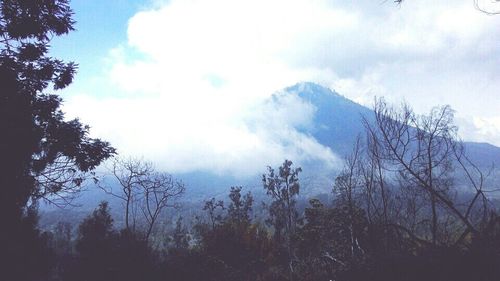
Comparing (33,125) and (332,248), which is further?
(332,248)

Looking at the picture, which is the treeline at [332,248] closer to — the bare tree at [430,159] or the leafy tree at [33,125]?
the bare tree at [430,159]

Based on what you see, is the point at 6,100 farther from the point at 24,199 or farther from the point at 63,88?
the point at 24,199

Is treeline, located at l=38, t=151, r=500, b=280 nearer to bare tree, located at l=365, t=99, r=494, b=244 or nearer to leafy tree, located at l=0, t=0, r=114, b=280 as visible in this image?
bare tree, located at l=365, t=99, r=494, b=244

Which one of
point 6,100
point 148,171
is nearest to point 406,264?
point 6,100

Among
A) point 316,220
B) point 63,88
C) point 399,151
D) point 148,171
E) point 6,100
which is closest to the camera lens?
point 6,100

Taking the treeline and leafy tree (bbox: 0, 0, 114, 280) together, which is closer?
the treeline

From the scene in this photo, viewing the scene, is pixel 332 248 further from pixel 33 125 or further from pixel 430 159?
pixel 33 125

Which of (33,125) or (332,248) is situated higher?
(33,125)

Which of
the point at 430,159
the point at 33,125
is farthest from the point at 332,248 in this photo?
the point at 33,125

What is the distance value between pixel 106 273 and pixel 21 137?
597 inches

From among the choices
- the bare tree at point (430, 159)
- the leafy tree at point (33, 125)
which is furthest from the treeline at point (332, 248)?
the leafy tree at point (33, 125)

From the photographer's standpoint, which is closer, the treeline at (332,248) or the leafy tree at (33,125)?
the treeline at (332,248)

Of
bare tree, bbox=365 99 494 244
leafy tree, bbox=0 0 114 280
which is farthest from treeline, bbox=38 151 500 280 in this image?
leafy tree, bbox=0 0 114 280

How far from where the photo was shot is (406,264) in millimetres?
3314
